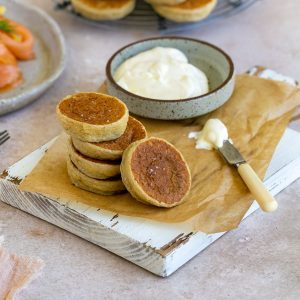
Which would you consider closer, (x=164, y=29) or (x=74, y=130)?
(x=74, y=130)

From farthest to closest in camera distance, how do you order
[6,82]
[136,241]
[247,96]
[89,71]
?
[89,71] < [6,82] < [247,96] < [136,241]

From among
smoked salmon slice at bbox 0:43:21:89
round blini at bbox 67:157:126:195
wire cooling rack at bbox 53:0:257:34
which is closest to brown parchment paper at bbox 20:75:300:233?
round blini at bbox 67:157:126:195

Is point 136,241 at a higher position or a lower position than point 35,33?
higher

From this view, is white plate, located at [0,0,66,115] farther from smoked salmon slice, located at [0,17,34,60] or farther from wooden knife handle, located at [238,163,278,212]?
wooden knife handle, located at [238,163,278,212]

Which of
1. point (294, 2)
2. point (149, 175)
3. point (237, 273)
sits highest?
point (149, 175)

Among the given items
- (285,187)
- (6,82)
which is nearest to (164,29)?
(6,82)

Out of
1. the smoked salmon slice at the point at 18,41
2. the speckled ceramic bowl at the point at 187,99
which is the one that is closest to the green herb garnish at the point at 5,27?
the smoked salmon slice at the point at 18,41

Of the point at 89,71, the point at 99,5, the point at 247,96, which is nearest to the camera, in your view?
the point at 247,96

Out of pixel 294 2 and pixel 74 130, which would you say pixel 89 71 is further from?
pixel 294 2
